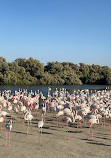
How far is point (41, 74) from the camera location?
157 feet

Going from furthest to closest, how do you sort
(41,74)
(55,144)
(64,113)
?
(41,74)
(64,113)
(55,144)

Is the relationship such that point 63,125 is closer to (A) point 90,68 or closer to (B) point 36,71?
(B) point 36,71

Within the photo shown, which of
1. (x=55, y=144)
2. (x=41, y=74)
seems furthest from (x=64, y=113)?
(x=41, y=74)

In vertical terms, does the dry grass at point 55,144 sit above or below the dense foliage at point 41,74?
below

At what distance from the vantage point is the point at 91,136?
816cm

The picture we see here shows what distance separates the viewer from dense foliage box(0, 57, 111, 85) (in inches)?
1665

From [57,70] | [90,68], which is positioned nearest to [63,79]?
[57,70]

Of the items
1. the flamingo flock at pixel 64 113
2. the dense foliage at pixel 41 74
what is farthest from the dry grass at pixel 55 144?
the dense foliage at pixel 41 74

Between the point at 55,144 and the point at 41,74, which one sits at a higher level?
the point at 41,74

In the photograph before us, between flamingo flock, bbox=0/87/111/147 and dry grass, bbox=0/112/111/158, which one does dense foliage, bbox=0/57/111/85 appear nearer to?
flamingo flock, bbox=0/87/111/147

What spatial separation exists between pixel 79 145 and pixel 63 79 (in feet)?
144

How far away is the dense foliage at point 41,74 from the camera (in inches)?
1665

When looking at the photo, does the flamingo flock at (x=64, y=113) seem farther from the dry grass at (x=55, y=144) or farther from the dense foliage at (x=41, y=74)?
the dense foliage at (x=41, y=74)

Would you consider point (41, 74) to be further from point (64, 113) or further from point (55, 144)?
point (55, 144)
